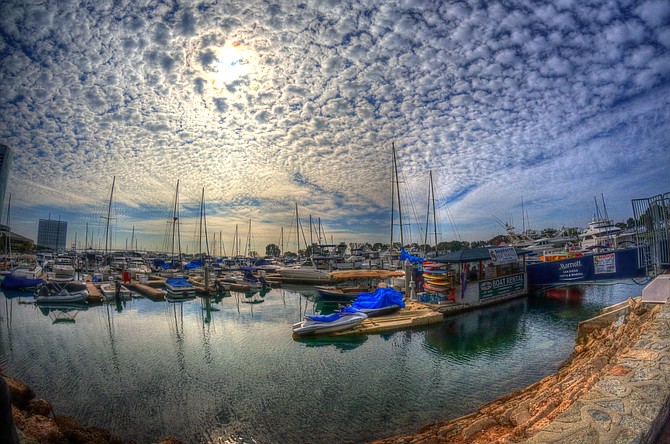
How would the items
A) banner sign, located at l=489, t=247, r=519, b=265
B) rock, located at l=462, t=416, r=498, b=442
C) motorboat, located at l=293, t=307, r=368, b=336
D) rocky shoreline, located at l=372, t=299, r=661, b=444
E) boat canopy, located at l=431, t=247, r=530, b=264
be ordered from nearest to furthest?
rocky shoreline, located at l=372, t=299, r=661, b=444 → rock, located at l=462, t=416, r=498, b=442 → motorboat, located at l=293, t=307, r=368, b=336 → boat canopy, located at l=431, t=247, r=530, b=264 → banner sign, located at l=489, t=247, r=519, b=265

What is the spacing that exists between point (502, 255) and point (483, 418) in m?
22.7

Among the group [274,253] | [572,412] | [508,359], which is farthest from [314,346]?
Answer: [274,253]

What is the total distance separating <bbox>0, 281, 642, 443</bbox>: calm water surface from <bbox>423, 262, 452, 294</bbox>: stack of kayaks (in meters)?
2.65

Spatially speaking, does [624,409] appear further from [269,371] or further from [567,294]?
[567,294]

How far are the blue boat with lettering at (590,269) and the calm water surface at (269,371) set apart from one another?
2852 millimetres

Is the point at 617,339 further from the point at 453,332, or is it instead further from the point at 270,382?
the point at 270,382

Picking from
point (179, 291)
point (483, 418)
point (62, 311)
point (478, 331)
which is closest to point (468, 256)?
point (478, 331)

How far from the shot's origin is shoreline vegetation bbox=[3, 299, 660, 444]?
6285 millimetres

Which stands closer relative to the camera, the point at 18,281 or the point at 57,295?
the point at 57,295

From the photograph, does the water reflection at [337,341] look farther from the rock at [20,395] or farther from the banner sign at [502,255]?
the banner sign at [502,255]

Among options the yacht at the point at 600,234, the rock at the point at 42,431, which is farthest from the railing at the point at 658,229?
the yacht at the point at 600,234

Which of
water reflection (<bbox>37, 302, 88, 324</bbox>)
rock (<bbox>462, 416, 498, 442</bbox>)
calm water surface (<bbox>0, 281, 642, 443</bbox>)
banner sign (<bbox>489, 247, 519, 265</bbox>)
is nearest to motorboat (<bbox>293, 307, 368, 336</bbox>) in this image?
calm water surface (<bbox>0, 281, 642, 443</bbox>)

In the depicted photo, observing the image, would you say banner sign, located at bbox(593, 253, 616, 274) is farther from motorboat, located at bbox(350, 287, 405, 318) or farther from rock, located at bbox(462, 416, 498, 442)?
rock, located at bbox(462, 416, 498, 442)

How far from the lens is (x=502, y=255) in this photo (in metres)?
27.4
